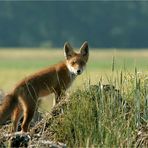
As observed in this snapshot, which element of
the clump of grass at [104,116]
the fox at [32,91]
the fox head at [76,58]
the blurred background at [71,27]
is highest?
the blurred background at [71,27]

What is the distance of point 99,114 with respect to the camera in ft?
30.2

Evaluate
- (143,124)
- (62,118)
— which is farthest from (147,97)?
(62,118)

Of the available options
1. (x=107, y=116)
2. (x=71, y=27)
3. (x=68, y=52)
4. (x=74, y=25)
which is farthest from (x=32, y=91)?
(x=74, y=25)

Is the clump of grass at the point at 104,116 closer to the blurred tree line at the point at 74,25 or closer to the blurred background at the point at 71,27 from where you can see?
the blurred background at the point at 71,27

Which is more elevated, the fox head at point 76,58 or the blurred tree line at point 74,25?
the blurred tree line at point 74,25

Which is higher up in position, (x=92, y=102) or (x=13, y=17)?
(x=13, y=17)

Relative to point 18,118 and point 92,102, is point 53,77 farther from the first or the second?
point 92,102

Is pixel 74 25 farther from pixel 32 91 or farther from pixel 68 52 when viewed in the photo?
pixel 32 91

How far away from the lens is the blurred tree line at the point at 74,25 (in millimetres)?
130375

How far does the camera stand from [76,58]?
44.0ft

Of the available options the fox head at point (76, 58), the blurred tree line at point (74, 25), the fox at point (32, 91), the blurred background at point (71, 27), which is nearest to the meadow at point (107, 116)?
the fox at point (32, 91)

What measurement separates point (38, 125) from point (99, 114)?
4.23 ft

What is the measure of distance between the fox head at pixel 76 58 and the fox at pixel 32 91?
9 centimetres

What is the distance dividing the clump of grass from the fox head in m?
2.69
